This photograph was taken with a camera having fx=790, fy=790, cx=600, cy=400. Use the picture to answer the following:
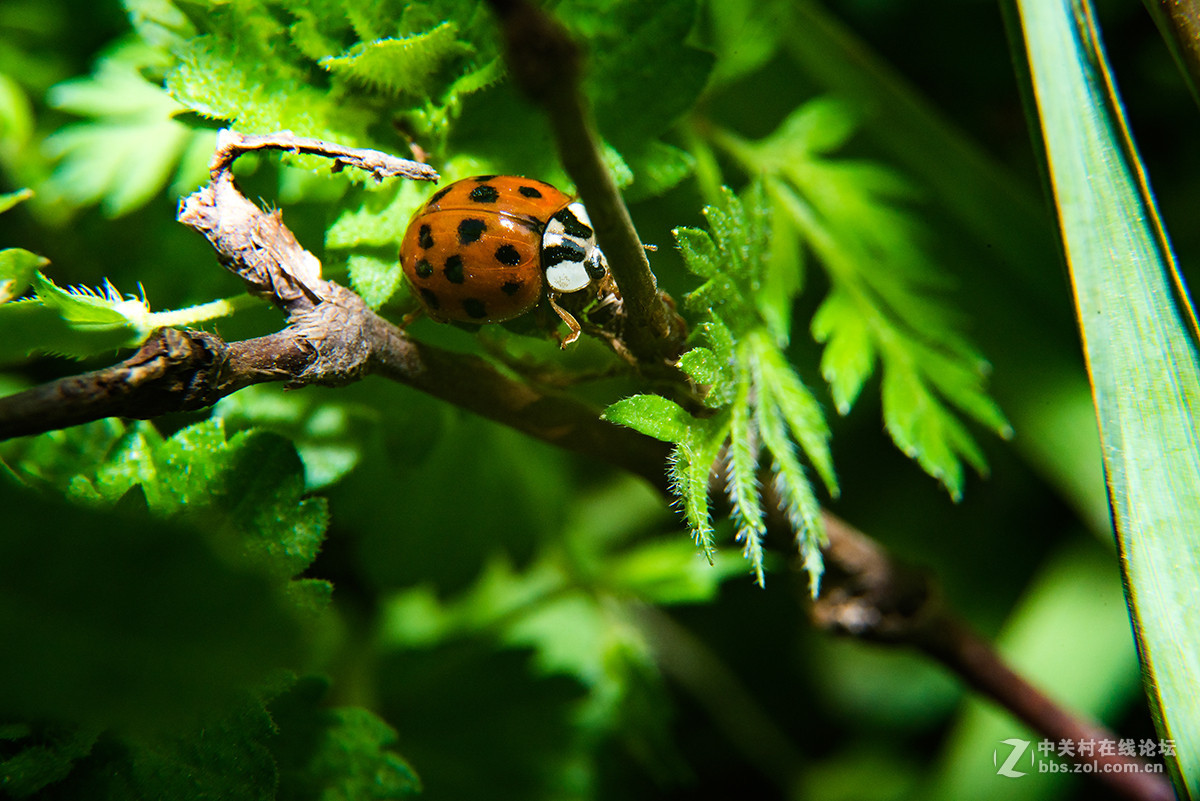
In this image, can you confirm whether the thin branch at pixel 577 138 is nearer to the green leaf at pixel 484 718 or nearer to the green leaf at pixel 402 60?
the green leaf at pixel 402 60

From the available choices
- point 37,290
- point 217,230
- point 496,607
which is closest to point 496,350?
point 217,230

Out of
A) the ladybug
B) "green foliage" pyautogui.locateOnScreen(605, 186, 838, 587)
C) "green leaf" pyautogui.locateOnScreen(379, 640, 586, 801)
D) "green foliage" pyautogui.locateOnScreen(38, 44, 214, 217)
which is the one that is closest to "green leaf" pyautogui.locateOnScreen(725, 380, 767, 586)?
"green foliage" pyautogui.locateOnScreen(605, 186, 838, 587)

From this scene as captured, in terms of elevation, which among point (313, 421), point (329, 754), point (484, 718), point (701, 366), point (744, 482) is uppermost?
point (701, 366)

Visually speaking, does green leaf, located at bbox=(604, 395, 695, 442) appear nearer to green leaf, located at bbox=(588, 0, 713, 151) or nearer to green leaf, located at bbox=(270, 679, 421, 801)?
green leaf, located at bbox=(588, 0, 713, 151)

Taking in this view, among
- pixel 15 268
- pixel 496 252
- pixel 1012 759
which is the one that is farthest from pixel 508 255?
pixel 1012 759

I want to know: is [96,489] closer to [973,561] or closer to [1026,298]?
[1026,298]

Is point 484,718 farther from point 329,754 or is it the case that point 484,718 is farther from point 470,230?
point 470,230

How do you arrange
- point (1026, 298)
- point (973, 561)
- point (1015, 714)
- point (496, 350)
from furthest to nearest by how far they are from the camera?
point (973, 561) < point (1026, 298) < point (1015, 714) < point (496, 350)
